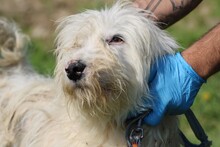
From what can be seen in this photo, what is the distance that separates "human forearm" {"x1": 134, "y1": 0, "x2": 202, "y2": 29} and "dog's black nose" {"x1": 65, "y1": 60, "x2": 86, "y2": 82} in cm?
99

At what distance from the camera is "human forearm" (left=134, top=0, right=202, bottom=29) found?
502 centimetres

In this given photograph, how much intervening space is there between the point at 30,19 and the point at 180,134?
7.97 meters

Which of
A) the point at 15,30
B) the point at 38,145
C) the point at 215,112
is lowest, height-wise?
the point at 215,112

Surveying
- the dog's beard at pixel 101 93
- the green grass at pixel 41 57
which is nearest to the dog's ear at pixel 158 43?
the dog's beard at pixel 101 93

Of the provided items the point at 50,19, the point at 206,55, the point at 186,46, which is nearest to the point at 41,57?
the point at 50,19

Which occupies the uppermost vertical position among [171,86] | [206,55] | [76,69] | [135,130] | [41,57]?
[76,69]

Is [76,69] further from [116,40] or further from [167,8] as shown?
[167,8]

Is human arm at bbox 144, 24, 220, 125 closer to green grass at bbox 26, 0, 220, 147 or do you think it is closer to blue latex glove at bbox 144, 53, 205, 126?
blue latex glove at bbox 144, 53, 205, 126

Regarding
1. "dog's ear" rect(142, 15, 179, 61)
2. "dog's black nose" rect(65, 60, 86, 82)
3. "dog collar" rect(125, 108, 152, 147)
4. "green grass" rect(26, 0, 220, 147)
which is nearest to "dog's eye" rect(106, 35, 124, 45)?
"dog's ear" rect(142, 15, 179, 61)

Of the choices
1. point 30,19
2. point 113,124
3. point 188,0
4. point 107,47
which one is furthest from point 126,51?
point 30,19

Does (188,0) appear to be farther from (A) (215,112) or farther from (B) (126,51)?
(A) (215,112)

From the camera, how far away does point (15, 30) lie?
600cm

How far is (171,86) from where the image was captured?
443 cm

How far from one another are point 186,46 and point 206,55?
19.0 ft
